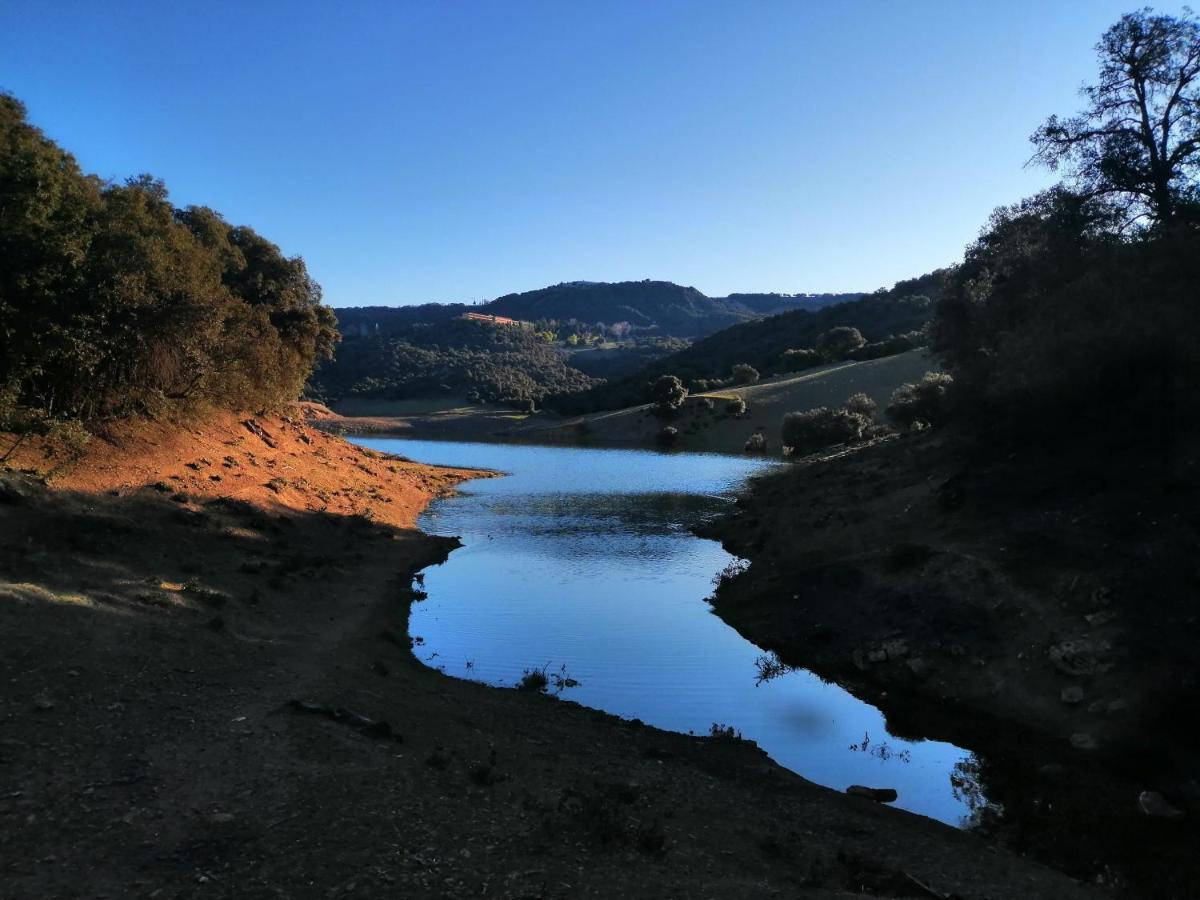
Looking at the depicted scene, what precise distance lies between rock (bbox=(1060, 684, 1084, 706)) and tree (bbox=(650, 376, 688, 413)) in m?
94.6

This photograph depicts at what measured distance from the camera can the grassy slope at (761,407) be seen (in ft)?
327

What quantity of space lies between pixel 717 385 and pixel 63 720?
127045mm

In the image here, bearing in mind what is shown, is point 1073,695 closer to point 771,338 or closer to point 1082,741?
point 1082,741

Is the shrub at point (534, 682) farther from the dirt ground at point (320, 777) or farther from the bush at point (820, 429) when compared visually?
the bush at point (820, 429)

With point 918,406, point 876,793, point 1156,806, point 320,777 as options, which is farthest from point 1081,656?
point 918,406

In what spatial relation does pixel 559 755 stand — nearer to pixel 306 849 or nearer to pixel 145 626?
pixel 306 849

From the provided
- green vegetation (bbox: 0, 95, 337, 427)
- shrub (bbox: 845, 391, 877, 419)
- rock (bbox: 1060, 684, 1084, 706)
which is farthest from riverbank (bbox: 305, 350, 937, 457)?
rock (bbox: 1060, 684, 1084, 706)

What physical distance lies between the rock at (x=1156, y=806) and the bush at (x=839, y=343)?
126569 millimetres

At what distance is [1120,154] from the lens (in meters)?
26.9

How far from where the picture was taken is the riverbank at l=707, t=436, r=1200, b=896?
1220cm

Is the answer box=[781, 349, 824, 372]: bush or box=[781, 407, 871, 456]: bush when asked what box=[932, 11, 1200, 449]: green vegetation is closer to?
box=[781, 407, 871, 456]: bush

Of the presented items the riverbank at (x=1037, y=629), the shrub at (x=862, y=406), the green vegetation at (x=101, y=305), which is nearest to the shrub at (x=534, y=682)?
the riverbank at (x=1037, y=629)

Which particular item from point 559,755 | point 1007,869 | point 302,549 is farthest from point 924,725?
point 302,549

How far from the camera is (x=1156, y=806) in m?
11.9
